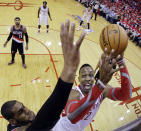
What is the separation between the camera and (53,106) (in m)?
1.08

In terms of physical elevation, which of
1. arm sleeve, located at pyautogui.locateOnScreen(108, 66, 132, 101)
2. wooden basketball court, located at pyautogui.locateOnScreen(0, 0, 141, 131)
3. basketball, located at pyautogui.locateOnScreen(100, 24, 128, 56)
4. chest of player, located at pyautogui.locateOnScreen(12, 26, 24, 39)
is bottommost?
wooden basketball court, located at pyautogui.locateOnScreen(0, 0, 141, 131)

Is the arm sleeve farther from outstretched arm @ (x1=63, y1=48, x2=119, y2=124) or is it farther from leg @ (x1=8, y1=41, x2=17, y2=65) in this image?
leg @ (x1=8, y1=41, x2=17, y2=65)

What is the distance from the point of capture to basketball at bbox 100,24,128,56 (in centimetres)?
243

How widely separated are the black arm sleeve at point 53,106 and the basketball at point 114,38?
148 centimetres

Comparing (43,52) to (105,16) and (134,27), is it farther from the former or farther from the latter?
(105,16)

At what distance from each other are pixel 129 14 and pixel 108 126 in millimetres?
8749

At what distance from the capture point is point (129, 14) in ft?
35.3

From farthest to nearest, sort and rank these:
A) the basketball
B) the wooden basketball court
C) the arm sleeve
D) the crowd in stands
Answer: the crowd in stands
the wooden basketball court
the basketball
the arm sleeve

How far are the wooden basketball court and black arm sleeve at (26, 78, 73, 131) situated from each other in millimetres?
2933

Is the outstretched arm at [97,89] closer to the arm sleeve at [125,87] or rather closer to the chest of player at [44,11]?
the arm sleeve at [125,87]

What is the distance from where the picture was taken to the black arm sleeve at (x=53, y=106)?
1.07m

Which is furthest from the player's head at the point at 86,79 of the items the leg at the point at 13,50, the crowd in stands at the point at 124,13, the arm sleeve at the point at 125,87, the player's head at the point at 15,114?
the crowd in stands at the point at 124,13

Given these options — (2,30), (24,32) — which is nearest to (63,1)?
(2,30)

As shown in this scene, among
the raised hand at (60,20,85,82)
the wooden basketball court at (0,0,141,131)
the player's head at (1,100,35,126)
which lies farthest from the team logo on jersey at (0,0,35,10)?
the raised hand at (60,20,85,82)
